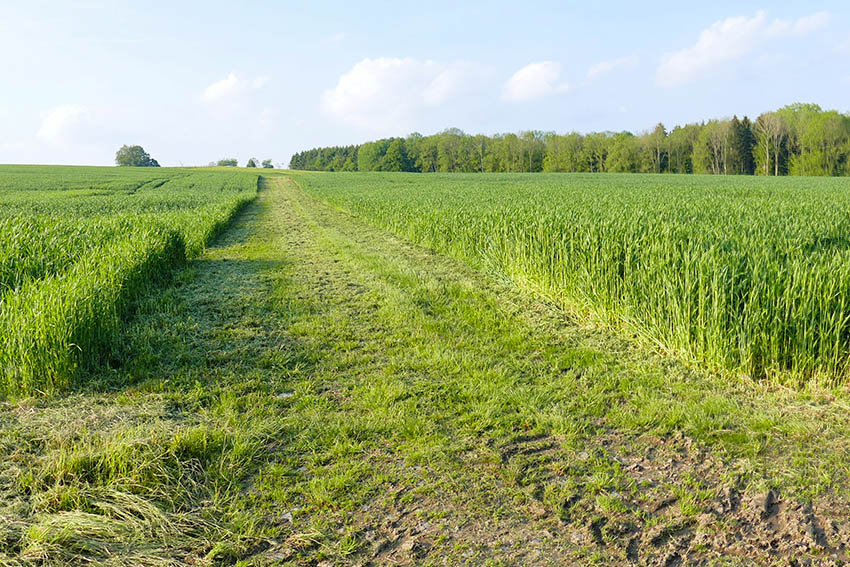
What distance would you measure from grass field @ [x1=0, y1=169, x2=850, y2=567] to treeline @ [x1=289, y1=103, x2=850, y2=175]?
8830 centimetres

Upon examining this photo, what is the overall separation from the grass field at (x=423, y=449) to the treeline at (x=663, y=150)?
290 feet

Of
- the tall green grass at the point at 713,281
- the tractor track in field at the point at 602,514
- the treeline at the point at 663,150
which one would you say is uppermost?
the treeline at the point at 663,150

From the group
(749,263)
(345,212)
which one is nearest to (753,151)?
(345,212)

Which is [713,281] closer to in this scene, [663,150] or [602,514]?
[602,514]

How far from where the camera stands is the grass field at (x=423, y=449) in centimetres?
299

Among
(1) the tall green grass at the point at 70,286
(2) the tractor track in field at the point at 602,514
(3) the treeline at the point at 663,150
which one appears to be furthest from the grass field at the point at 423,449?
(3) the treeline at the point at 663,150

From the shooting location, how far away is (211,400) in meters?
4.91

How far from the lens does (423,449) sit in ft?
13.1

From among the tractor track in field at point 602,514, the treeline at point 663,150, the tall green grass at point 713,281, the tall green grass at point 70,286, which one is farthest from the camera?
the treeline at point 663,150

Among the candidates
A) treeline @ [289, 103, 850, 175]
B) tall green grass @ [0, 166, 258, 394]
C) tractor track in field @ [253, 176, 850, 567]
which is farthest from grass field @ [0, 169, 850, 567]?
treeline @ [289, 103, 850, 175]

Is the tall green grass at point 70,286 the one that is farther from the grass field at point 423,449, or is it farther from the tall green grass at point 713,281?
the tall green grass at point 713,281

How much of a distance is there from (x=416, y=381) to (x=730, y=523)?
290 centimetres

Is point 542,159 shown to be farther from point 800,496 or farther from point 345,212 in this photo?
point 800,496

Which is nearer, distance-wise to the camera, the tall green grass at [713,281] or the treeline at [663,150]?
the tall green grass at [713,281]
